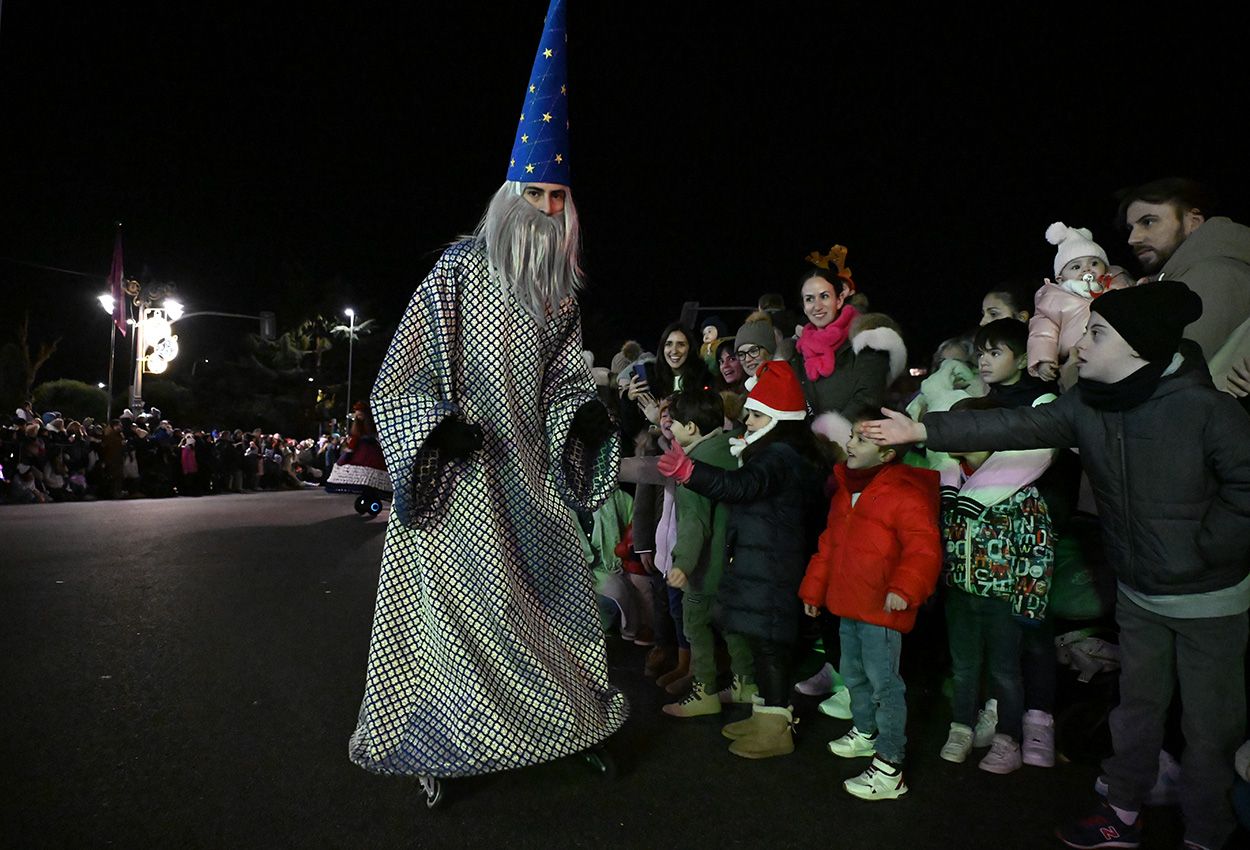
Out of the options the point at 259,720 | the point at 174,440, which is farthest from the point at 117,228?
the point at 259,720

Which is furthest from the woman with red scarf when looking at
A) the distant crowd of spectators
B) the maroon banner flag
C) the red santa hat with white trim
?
the maroon banner flag

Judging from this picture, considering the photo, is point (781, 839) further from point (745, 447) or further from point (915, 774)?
point (745, 447)

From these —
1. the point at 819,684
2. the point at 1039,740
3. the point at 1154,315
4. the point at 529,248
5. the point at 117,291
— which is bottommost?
the point at 819,684

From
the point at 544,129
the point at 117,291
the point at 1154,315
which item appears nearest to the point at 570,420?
the point at 544,129

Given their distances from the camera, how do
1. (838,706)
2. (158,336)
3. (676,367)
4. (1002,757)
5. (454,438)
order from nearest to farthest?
(454,438), (1002,757), (838,706), (676,367), (158,336)

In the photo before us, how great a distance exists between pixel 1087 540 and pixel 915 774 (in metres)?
1.35

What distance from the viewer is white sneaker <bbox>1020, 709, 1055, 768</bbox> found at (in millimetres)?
3689

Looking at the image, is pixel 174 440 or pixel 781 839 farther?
pixel 174 440

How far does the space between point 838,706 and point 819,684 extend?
0.43 m

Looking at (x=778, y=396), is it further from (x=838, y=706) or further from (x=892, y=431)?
(x=838, y=706)

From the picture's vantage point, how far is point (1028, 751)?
3721 millimetres

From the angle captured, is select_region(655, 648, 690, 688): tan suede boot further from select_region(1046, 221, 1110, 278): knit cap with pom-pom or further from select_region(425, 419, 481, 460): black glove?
select_region(1046, 221, 1110, 278): knit cap with pom-pom

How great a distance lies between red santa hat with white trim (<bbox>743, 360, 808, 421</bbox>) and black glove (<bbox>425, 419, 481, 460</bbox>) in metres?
1.53

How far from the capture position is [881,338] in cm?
495
